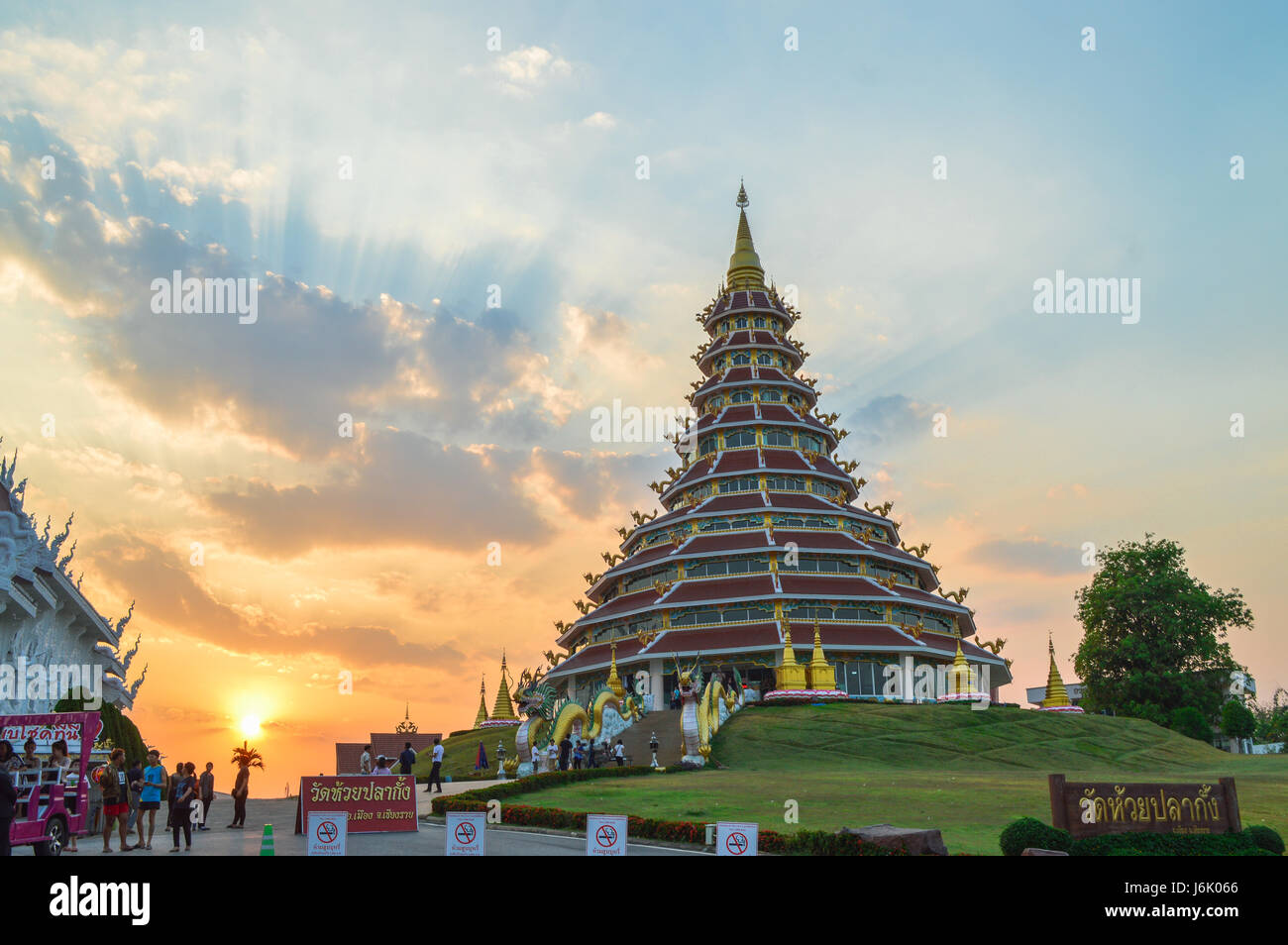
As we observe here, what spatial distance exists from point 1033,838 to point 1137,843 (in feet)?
5.38

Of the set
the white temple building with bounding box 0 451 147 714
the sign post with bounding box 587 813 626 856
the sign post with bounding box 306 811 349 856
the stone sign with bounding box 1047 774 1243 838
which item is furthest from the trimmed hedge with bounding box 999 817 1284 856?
the white temple building with bounding box 0 451 147 714

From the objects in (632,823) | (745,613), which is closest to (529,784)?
(632,823)

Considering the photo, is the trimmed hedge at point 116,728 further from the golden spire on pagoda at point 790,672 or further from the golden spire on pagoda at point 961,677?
the golden spire on pagoda at point 961,677

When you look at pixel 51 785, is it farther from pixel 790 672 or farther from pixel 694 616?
pixel 694 616

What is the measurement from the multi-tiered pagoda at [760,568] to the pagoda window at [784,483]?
0.37 feet

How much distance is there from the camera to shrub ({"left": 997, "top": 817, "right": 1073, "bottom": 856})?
1691cm

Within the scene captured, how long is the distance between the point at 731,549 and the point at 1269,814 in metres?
35.9

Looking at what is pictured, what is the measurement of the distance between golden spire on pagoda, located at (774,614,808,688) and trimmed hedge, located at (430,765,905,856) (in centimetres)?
1585

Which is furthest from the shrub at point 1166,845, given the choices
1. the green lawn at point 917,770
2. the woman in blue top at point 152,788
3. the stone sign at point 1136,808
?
the woman in blue top at point 152,788

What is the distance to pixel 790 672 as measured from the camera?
166ft

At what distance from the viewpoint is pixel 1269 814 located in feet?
82.2

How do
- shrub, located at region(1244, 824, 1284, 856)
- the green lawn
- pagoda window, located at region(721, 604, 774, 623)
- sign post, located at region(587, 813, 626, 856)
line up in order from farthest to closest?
pagoda window, located at region(721, 604, 774, 623) < the green lawn < shrub, located at region(1244, 824, 1284, 856) < sign post, located at region(587, 813, 626, 856)

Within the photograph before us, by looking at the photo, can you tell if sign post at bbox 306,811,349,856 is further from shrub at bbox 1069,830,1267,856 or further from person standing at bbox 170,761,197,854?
shrub at bbox 1069,830,1267,856
